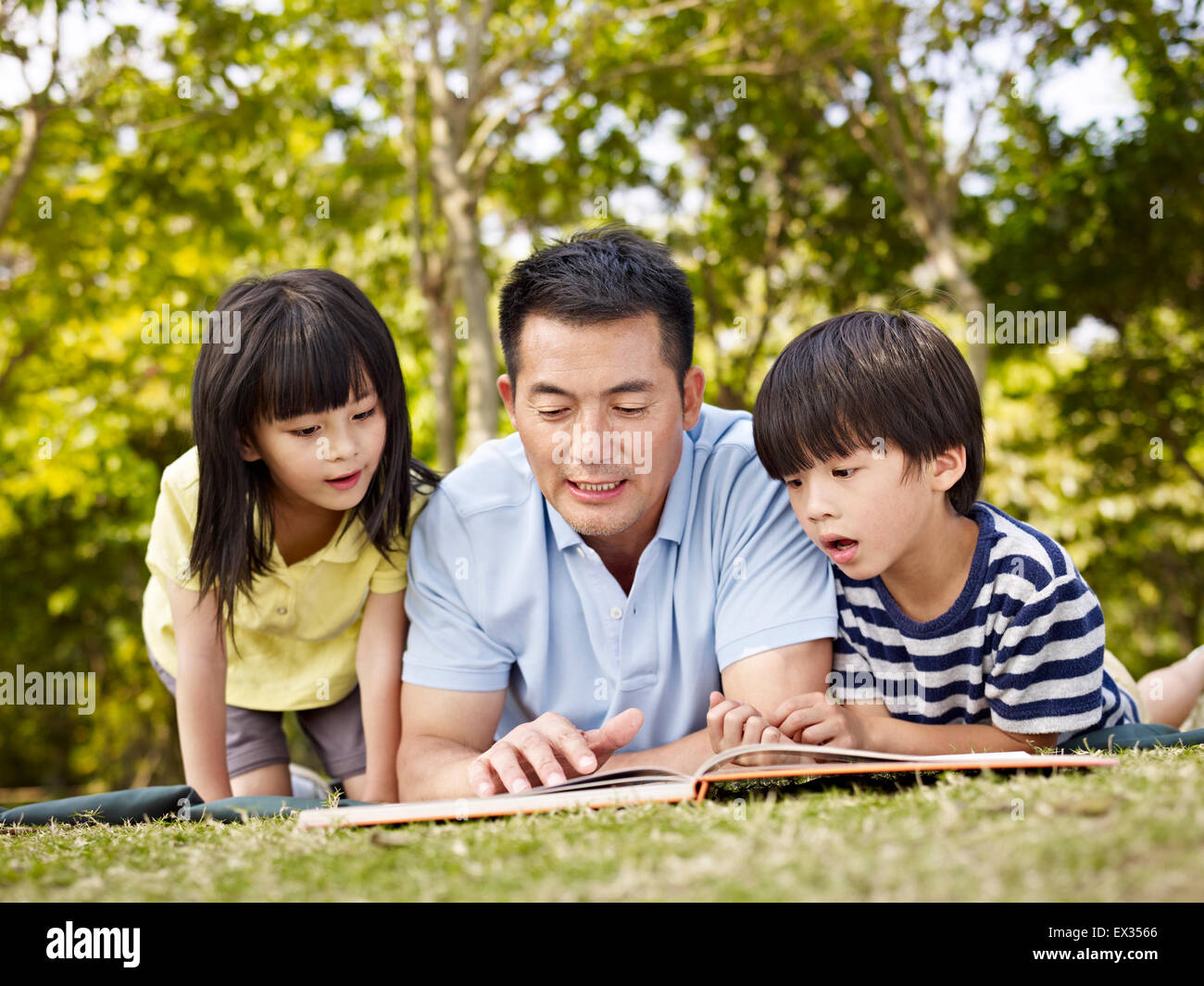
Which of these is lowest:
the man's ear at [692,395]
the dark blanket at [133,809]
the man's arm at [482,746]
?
the dark blanket at [133,809]

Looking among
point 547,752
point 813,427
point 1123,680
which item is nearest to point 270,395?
point 547,752

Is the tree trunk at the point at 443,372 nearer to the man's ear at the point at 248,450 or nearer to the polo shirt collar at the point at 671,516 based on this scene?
the man's ear at the point at 248,450

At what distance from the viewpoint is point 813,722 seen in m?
2.17

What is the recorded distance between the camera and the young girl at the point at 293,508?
8.82 ft

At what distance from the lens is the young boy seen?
242cm

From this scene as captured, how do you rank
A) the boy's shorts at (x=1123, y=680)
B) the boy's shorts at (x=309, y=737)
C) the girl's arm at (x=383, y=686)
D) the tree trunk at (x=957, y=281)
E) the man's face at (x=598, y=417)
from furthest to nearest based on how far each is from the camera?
the tree trunk at (x=957, y=281) → the boy's shorts at (x=309, y=737) → the boy's shorts at (x=1123, y=680) → the girl's arm at (x=383, y=686) → the man's face at (x=598, y=417)

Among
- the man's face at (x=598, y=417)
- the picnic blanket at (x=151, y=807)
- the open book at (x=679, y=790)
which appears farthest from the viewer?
the man's face at (x=598, y=417)

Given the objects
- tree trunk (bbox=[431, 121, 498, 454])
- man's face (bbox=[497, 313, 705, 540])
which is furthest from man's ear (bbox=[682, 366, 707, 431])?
tree trunk (bbox=[431, 121, 498, 454])

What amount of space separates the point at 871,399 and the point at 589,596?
33.3 inches

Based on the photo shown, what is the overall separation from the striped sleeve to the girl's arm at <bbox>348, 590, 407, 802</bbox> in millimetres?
1544

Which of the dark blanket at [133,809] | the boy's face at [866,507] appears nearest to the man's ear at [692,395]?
the boy's face at [866,507]

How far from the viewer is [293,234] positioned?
7.83m

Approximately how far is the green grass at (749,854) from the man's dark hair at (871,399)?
0.93 metres

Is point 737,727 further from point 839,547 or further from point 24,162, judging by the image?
point 24,162
